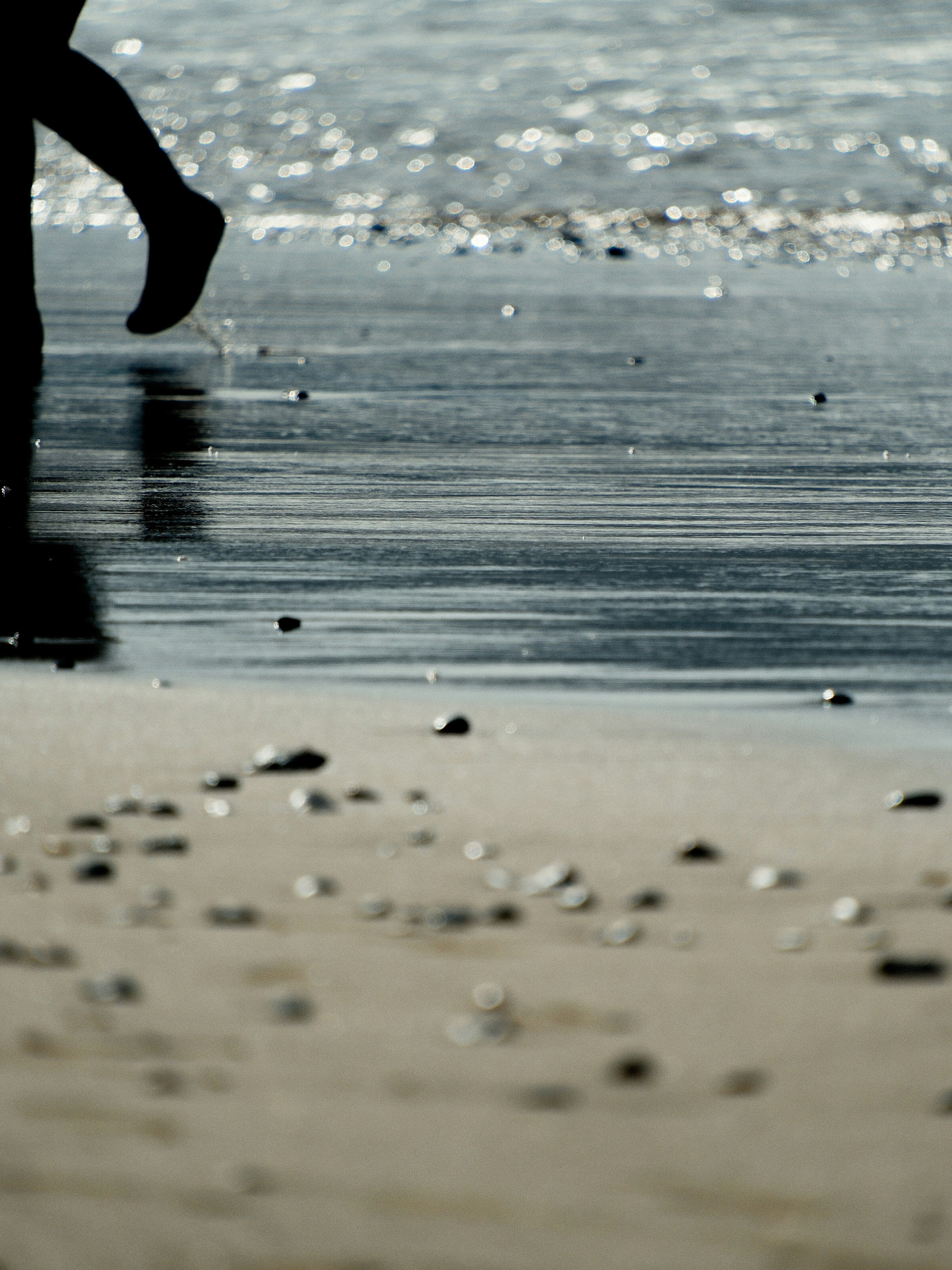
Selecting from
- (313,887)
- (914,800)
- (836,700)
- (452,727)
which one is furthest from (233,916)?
(836,700)

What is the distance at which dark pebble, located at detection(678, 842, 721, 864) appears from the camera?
1927 millimetres

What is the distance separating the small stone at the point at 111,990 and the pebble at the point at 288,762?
64cm

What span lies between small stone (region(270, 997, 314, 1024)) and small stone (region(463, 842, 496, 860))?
40 centimetres

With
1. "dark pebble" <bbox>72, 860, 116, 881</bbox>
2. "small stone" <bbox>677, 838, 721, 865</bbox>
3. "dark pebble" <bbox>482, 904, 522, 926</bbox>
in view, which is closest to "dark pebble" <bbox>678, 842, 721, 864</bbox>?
"small stone" <bbox>677, 838, 721, 865</bbox>

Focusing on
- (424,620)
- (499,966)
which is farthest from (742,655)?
(499,966)

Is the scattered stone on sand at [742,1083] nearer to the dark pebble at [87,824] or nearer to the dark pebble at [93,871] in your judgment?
the dark pebble at [93,871]

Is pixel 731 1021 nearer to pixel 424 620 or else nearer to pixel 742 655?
pixel 742 655

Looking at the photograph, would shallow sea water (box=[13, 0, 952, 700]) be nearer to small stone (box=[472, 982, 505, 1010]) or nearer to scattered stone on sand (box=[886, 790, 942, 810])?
scattered stone on sand (box=[886, 790, 942, 810])

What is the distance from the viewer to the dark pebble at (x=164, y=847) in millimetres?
1943

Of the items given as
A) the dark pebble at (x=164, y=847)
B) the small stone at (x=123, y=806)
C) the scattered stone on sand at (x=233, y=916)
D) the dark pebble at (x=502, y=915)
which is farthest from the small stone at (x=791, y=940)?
the small stone at (x=123, y=806)

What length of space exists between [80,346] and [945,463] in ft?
10.1

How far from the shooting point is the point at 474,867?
6.25 feet

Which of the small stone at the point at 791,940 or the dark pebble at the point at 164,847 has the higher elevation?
the small stone at the point at 791,940

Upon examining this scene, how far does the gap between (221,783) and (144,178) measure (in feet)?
10.9
